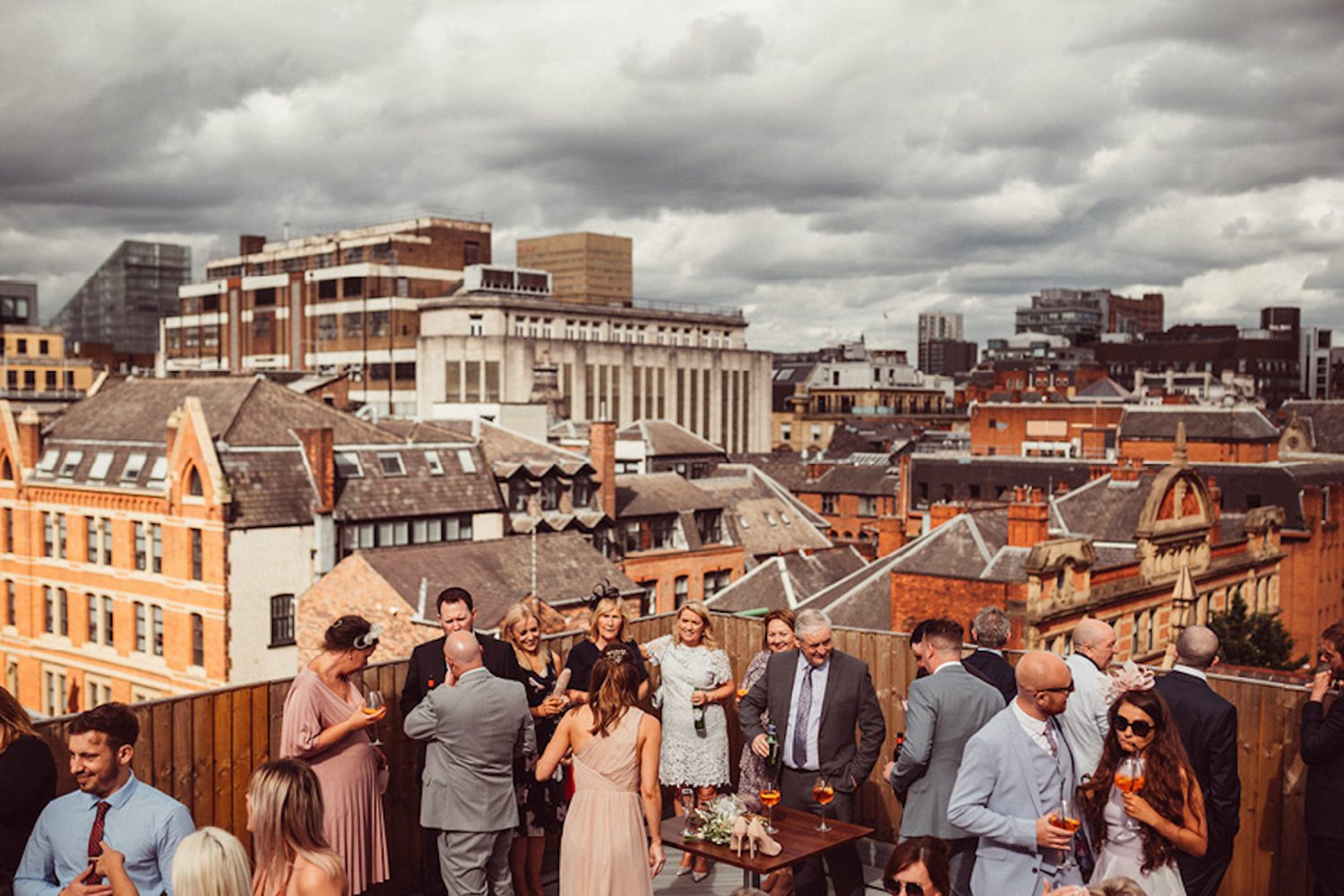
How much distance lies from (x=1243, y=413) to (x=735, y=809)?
55298 mm

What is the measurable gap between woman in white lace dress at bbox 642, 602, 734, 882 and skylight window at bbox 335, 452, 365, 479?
3140 cm

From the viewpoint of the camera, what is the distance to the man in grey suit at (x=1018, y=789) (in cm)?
651

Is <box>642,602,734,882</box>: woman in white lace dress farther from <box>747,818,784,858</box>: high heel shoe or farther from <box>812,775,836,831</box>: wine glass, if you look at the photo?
<box>747,818,784,858</box>: high heel shoe

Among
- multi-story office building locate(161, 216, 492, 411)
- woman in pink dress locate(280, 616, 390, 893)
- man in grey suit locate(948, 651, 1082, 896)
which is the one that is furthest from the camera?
multi-story office building locate(161, 216, 492, 411)

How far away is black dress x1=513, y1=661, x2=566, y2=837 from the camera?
8.45 meters

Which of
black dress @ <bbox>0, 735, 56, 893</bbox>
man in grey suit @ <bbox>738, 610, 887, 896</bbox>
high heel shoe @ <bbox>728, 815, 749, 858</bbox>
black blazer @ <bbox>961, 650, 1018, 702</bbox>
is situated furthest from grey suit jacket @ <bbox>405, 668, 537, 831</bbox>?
black blazer @ <bbox>961, 650, 1018, 702</bbox>

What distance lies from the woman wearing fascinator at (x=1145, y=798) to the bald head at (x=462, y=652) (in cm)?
373

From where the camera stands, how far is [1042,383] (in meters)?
108

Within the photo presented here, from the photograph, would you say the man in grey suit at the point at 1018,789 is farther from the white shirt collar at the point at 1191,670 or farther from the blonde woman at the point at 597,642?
the blonde woman at the point at 597,642

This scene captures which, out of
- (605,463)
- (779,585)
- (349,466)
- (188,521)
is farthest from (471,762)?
(605,463)

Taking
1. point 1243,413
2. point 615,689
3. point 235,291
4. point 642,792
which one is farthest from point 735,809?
point 235,291

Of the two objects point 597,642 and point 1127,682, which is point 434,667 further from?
point 1127,682

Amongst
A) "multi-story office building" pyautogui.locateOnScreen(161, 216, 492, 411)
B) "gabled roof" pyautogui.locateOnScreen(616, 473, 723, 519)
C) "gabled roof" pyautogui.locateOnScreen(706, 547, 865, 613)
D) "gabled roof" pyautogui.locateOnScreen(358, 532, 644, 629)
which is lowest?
"gabled roof" pyautogui.locateOnScreen(706, 547, 865, 613)

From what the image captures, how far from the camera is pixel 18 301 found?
112m
